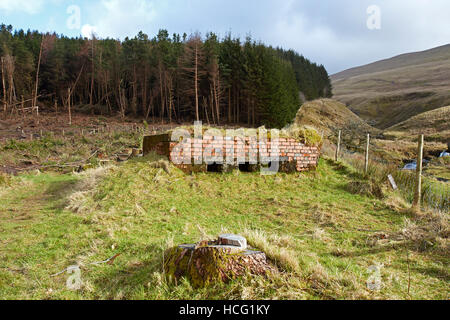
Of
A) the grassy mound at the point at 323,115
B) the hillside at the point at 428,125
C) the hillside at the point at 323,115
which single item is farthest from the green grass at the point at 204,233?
the hillside at the point at 323,115

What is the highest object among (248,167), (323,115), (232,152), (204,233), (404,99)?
(404,99)

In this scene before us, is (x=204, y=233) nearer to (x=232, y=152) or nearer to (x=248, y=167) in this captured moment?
(x=232, y=152)

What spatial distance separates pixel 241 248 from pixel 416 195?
5331mm

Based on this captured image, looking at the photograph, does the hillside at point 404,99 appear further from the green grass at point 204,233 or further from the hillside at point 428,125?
the green grass at point 204,233

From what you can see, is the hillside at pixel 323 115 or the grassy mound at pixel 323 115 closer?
the grassy mound at pixel 323 115

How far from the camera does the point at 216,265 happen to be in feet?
8.29

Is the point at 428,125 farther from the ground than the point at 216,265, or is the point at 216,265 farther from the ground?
the point at 428,125

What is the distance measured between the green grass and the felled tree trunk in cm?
9

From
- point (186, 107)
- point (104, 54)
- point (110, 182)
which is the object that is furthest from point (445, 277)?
point (104, 54)

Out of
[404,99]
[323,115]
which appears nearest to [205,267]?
[323,115]

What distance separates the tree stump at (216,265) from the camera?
2.49m

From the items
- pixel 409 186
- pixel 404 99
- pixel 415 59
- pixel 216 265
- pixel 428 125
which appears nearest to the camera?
pixel 216 265

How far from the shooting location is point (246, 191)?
7031 mm

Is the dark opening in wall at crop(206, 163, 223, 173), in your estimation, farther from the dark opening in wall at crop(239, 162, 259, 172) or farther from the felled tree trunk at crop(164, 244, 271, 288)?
the felled tree trunk at crop(164, 244, 271, 288)
